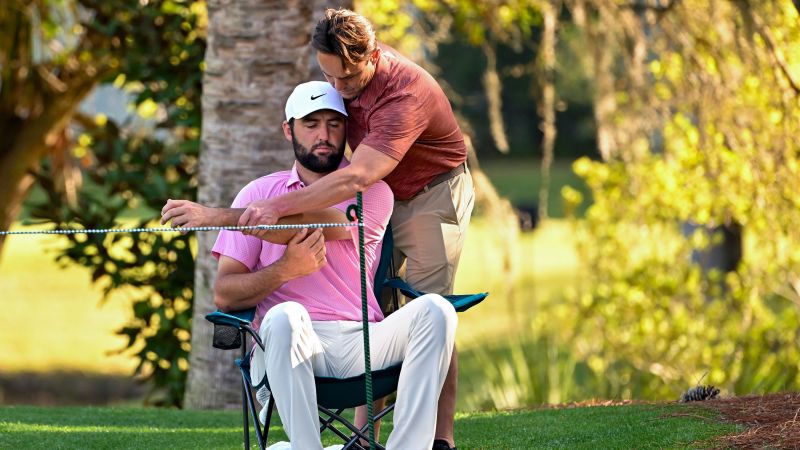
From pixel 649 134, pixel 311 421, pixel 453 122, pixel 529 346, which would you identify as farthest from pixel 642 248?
pixel 311 421

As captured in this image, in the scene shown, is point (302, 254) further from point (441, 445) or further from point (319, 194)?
point (441, 445)

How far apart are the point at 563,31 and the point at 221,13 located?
3.28m

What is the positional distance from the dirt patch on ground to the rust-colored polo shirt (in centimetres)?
129

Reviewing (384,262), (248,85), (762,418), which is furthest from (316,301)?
(248,85)

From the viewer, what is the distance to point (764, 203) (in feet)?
25.6

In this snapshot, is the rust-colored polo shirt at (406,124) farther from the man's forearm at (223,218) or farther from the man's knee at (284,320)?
the man's knee at (284,320)

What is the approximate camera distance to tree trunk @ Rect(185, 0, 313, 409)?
6223 millimetres

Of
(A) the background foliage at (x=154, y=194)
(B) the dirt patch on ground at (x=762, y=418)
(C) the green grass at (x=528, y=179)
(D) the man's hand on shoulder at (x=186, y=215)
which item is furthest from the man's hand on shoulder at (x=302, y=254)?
(C) the green grass at (x=528, y=179)

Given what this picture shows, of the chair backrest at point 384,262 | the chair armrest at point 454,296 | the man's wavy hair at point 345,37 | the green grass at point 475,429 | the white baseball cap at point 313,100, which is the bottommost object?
the green grass at point 475,429

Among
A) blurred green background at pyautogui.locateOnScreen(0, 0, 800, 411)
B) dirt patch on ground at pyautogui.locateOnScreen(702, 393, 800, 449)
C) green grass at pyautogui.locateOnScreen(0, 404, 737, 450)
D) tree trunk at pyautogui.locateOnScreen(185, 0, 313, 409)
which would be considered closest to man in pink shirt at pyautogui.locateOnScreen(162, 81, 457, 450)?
green grass at pyautogui.locateOnScreen(0, 404, 737, 450)

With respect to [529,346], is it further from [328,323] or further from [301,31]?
[328,323]

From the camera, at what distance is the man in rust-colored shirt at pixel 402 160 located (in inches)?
154

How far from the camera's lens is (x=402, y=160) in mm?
4352

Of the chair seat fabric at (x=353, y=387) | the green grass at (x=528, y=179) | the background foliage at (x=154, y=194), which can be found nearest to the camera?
the chair seat fabric at (x=353, y=387)
